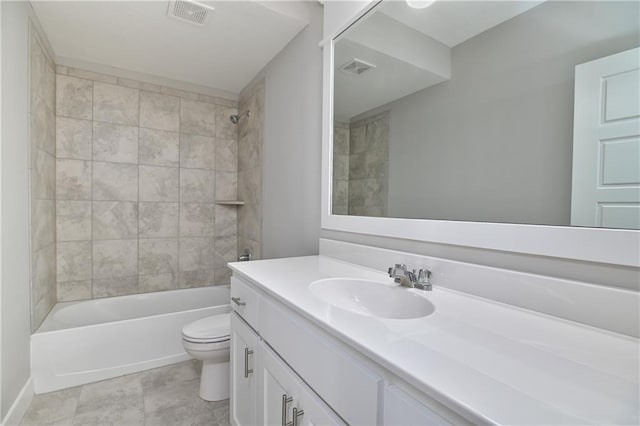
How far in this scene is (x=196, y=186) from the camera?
298cm

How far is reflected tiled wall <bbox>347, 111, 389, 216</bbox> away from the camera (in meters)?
1.47

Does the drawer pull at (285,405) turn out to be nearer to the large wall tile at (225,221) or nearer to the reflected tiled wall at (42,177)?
the reflected tiled wall at (42,177)

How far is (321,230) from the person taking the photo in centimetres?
177

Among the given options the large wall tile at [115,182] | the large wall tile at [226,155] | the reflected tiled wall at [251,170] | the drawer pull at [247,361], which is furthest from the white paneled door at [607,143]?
the large wall tile at [115,182]

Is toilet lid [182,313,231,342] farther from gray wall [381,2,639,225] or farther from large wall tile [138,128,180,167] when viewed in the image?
large wall tile [138,128,180,167]

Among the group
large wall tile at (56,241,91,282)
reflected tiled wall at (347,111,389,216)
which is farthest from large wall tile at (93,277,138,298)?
reflected tiled wall at (347,111,389,216)

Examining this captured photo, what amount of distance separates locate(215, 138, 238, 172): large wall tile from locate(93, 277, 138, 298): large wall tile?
135cm

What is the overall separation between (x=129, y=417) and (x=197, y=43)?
7.96 feet

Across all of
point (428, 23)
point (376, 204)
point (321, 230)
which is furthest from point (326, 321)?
point (428, 23)

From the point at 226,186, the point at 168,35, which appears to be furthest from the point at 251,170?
the point at 168,35

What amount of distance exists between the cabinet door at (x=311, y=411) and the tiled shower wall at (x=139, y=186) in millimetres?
2452

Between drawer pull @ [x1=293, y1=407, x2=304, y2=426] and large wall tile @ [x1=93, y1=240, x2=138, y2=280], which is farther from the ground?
large wall tile @ [x1=93, y1=240, x2=138, y2=280]

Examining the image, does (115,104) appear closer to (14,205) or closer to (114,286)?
(14,205)

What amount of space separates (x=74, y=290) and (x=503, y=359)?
122 inches
